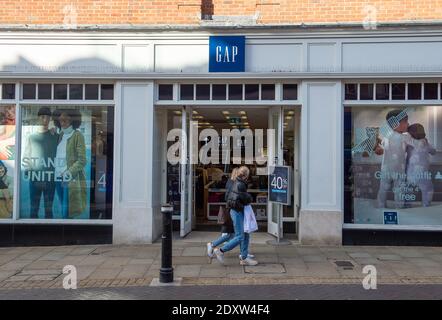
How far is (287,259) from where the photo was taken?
8.42m

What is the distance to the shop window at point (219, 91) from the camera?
32.4ft

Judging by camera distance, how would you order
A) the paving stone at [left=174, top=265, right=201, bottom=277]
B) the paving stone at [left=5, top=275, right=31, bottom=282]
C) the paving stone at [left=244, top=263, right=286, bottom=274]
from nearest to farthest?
the paving stone at [left=5, top=275, right=31, bottom=282] < the paving stone at [left=174, top=265, right=201, bottom=277] < the paving stone at [left=244, top=263, right=286, bottom=274]

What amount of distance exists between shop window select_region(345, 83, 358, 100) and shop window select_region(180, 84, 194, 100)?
120 inches

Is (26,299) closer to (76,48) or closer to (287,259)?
(287,259)

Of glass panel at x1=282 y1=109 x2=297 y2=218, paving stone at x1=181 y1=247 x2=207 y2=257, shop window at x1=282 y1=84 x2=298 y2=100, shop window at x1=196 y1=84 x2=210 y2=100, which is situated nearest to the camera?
paving stone at x1=181 y1=247 x2=207 y2=257

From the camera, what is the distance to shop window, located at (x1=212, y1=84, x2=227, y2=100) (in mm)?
9883

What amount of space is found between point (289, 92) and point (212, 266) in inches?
152

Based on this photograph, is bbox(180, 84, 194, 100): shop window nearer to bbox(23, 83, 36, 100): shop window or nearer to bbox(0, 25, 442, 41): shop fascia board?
bbox(0, 25, 442, 41): shop fascia board

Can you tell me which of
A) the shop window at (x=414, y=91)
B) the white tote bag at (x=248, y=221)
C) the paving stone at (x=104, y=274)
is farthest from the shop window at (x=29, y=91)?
the shop window at (x=414, y=91)

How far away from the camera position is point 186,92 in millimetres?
9953

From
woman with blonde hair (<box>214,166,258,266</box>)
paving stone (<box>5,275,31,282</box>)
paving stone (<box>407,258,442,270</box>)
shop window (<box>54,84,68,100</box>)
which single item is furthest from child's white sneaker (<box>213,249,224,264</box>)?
shop window (<box>54,84,68,100</box>)

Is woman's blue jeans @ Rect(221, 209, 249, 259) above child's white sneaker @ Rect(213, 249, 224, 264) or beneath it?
above

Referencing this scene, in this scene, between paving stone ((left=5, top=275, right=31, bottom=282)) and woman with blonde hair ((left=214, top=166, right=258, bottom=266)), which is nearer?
paving stone ((left=5, top=275, right=31, bottom=282))

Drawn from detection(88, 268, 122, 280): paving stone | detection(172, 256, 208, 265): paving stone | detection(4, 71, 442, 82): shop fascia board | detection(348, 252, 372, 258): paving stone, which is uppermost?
detection(4, 71, 442, 82): shop fascia board
